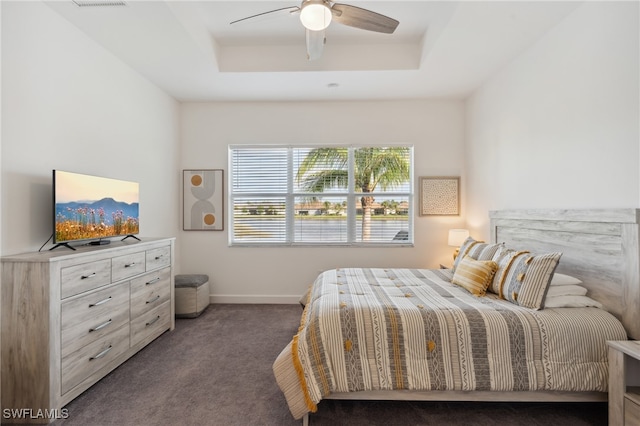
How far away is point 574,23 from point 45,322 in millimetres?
4170

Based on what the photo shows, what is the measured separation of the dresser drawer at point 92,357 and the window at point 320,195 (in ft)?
6.41

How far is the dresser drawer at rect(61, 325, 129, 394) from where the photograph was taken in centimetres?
194

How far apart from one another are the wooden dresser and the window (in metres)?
1.98

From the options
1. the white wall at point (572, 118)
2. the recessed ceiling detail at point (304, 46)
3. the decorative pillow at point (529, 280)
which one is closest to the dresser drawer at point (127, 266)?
the recessed ceiling detail at point (304, 46)

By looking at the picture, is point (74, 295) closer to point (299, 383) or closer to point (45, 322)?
point (45, 322)

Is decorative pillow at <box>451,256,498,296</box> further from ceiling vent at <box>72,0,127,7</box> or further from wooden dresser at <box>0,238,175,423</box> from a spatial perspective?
ceiling vent at <box>72,0,127,7</box>

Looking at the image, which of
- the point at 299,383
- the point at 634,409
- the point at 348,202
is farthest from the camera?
the point at 348,202

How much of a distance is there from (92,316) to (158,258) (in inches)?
34.5

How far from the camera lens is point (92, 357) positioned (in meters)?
2.14

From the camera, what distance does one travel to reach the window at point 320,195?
4211mm

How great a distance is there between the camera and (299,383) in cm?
176

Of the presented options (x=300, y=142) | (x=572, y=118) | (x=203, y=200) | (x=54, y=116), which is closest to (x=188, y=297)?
(x=203, y=200)

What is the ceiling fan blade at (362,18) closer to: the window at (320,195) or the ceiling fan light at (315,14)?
the ceiling fan light at (315,14)

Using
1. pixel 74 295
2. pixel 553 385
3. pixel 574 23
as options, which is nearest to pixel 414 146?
pixel 574 23
